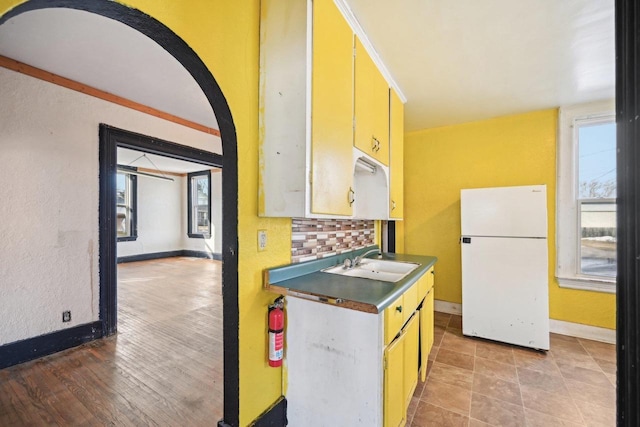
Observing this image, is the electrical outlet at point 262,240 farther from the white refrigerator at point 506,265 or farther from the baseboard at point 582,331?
the baseboard at point 582,331

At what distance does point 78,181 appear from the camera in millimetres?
2592

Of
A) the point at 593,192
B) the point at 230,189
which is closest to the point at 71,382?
the point at 230,189

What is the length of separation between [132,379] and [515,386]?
2971 millimetres

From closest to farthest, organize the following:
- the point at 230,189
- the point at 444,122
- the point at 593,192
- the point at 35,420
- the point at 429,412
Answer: the point at 230,189
the point at 35,420
the point at 429,412
the point at 593,192
the point at 444,122

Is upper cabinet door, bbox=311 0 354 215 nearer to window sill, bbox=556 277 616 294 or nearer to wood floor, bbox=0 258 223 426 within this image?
wood floor, bbox=0 258 223 426

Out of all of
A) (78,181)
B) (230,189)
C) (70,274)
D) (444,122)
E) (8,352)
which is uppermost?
(444,122)

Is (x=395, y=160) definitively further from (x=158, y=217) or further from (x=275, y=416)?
(x=158, y=217)

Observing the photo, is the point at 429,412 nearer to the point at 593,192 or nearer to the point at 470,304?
the point at 470,304

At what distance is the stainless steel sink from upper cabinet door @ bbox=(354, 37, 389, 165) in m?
0.89

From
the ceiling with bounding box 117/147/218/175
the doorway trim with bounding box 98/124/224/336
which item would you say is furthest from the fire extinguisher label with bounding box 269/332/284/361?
the ceiling with bounding box 117/147/218/175

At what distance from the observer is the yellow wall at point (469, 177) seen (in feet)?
9.81

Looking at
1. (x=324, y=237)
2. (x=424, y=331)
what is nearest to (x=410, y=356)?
(x=424, y=331)

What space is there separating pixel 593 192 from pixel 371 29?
9.94ft

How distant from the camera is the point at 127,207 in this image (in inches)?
268
